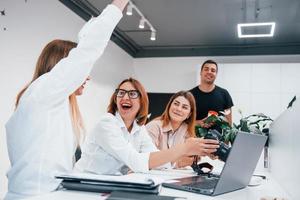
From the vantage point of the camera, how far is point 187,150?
143 centimetres

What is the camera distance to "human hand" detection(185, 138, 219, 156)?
4.22 feet

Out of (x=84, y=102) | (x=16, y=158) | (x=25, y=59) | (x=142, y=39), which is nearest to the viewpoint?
(x=16, y=158)

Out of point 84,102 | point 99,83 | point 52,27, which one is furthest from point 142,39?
point 52,27

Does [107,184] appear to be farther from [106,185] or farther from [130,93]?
[130,93]

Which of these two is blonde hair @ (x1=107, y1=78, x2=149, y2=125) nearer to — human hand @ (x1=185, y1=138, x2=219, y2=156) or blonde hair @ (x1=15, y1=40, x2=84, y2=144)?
Result: blonde hair @ (x1=15, y1=40, x2=84, y2=144)

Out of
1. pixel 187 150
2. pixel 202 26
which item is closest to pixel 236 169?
pixel 187 150

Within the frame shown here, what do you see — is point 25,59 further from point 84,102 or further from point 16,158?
point 16,158

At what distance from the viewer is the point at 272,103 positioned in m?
5.34

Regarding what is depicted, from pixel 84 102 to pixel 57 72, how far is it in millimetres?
3616

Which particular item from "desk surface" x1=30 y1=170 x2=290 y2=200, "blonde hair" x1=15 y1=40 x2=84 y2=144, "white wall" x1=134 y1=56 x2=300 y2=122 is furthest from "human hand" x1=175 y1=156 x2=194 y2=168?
"white wall" x1=134 y1=56 x2=300 y2=122

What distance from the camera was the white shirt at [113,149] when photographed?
1.60m

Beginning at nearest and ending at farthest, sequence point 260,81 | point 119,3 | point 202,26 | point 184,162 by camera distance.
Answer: point 119,3 < point 184,162 < point 202,26 < point 260,81

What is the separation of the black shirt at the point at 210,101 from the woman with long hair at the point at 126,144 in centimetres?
237

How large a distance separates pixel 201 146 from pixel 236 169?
202mm
